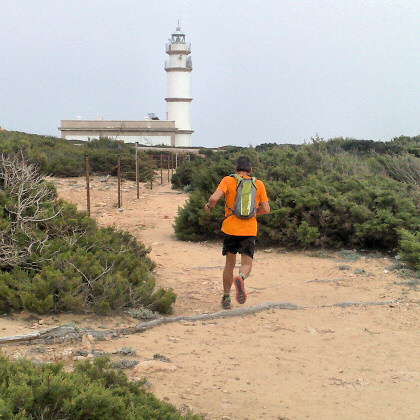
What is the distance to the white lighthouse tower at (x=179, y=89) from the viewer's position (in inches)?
2270

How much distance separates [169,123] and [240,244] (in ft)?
172

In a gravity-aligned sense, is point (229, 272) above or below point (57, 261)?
below

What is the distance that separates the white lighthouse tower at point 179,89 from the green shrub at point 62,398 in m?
55.4

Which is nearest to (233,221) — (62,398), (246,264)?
(246,264)

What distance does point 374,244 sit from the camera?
33.8 feet

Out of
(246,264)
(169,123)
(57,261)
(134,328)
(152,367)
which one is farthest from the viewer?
(169,123)

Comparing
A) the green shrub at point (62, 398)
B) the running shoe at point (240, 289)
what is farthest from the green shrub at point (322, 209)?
the green shrub at point (62, 398)

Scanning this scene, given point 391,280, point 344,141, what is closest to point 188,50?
point 344,141

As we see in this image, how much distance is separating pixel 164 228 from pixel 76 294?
7731mm

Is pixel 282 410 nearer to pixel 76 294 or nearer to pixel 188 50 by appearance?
pixel 76 294

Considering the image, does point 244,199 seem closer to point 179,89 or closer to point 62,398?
point 62,398

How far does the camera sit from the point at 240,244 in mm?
6434

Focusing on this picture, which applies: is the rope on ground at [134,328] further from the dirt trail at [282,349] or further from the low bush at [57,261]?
the low bush at [57,261]

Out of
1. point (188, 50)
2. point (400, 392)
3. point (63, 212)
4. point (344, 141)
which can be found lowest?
point (400, 392)
